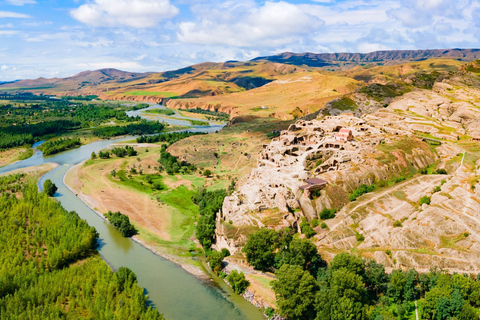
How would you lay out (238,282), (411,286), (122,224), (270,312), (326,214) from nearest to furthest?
(411,286)
(270,312)
(238,282)
(326,214)
(122,224)

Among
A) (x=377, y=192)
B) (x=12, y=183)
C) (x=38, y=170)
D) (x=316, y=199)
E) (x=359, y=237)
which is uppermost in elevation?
(x=377, y=192)

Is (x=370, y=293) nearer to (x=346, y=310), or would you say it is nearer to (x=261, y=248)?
(x=346, y=310)

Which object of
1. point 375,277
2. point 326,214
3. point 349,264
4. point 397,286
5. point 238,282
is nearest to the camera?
point 397,286

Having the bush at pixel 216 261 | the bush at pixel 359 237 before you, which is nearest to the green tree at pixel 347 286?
the bush at pixel 359 237

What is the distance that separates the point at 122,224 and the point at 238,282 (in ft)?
108

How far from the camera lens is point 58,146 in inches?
5896

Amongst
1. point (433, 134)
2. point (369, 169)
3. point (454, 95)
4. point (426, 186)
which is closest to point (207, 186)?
point (369, 169)

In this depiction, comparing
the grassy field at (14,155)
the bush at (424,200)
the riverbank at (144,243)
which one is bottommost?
the riverbank at (144,243)

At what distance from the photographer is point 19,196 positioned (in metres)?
86.9

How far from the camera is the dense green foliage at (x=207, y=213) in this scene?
65.4 metres

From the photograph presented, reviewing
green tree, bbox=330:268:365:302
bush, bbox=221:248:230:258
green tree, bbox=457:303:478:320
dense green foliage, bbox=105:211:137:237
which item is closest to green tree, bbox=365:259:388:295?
green tree, bbox=330:268:365:302

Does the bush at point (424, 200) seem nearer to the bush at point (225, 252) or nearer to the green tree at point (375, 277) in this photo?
the green tree at point (375, 277)

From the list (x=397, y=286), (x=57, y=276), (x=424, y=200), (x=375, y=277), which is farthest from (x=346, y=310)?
(x=57, y=276)

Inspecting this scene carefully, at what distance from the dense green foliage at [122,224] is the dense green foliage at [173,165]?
37402 mm
